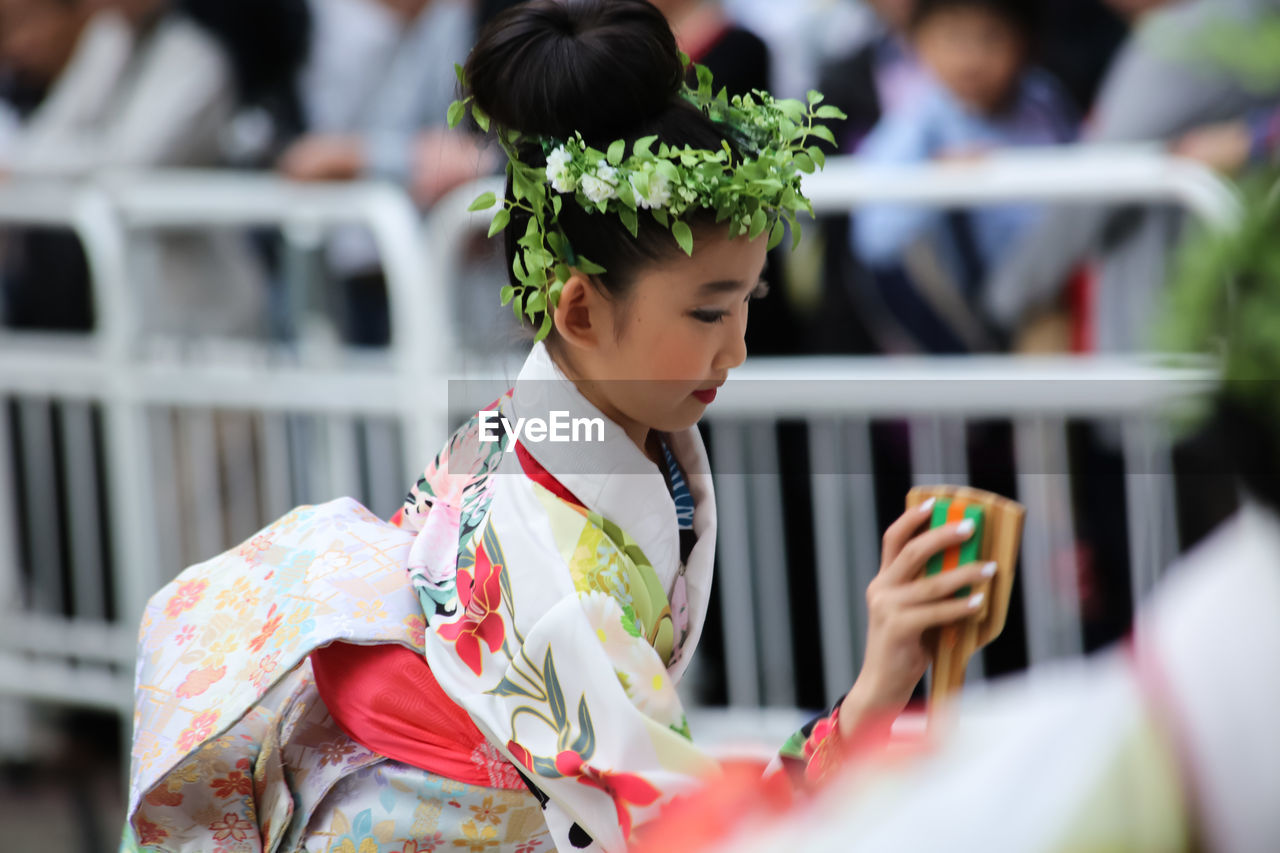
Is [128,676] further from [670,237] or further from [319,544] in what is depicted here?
[670,237]

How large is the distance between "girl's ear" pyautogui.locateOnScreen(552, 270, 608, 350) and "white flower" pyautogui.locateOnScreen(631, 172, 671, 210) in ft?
0.35

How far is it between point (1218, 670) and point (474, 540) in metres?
0.79

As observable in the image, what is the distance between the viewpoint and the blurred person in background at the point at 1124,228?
257cm

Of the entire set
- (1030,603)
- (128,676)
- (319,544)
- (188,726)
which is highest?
(319,544)

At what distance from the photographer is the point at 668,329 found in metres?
1.26

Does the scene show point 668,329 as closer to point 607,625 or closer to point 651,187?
point 651,187

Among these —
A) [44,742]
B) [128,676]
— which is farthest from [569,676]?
[44,742]

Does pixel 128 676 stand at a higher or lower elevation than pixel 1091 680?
lower

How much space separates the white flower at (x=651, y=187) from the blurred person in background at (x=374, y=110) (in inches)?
71.2

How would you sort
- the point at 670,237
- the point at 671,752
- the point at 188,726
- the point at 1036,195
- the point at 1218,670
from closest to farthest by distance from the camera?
the point at 1218,670 < the point at 671,752 < the point at 670,237 < the point at 188,726 < the point at 1036,195

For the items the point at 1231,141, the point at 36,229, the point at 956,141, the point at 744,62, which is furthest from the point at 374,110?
the point at 1231,141

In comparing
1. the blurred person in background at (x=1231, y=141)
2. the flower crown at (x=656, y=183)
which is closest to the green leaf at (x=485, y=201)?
the flower crown at (x=656, y=183)

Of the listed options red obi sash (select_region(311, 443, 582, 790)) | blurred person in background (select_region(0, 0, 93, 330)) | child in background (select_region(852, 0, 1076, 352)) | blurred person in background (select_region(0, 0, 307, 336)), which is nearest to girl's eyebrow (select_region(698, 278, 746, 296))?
red obi sash (select_region(311, 443, 582, 790))

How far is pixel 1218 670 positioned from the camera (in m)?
0.61
